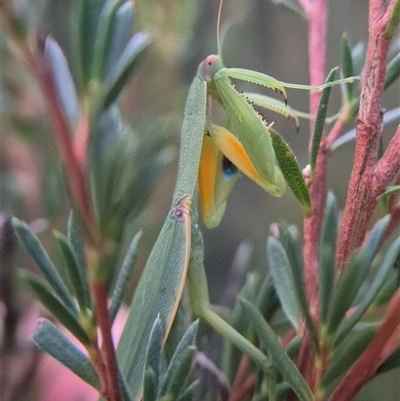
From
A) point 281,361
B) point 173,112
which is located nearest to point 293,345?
point 281,361

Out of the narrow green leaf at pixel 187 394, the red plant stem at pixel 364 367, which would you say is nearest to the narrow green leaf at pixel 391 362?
the red plant stem at pixel 364 367

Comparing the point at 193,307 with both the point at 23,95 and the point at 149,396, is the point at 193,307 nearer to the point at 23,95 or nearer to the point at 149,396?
the point at 149,396

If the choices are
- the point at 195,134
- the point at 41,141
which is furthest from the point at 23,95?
the point at 195,134

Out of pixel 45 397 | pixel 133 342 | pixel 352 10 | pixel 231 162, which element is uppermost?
pixel 352 10

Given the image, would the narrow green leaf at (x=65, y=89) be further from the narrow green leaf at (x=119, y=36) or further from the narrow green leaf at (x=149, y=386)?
the narrow green leaf at (x=149, y=386)

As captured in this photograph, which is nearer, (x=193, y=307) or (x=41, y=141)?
(x=193, y=307)

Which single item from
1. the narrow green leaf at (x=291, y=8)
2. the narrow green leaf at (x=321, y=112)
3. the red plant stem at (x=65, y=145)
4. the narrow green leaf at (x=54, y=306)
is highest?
the narrow green leaf at (x=291, y=8)

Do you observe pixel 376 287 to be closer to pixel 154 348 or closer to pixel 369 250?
pixel 369 250
